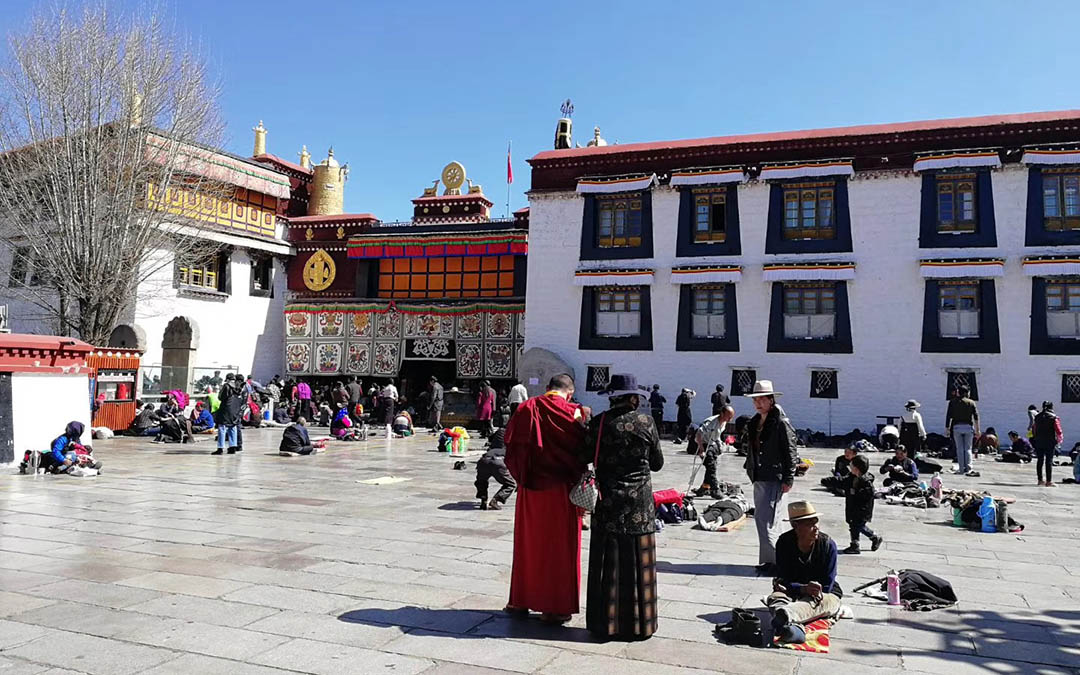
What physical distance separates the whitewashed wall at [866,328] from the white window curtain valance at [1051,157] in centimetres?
45

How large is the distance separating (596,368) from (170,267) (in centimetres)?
1531

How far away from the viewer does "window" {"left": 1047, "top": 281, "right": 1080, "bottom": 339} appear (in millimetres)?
22203

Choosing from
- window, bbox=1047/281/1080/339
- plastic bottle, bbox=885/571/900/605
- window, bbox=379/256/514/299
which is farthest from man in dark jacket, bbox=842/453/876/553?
window, bbox=379/256/514/299

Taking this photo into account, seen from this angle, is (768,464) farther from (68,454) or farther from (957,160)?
(957,160)

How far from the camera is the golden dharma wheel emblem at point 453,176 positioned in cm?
3391

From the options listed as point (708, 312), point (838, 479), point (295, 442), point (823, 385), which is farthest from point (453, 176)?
point (838, 479)

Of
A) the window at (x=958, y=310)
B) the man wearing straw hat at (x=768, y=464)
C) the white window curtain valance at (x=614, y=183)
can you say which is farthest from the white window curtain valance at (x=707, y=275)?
the man wearing straw hat at (x=768, y=464)

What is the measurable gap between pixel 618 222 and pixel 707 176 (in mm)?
3307

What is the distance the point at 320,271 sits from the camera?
108 feet

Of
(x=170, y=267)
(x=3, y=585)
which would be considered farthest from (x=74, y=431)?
(x=170, y=267)

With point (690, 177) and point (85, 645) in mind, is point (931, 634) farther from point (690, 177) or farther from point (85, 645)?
point (690, 177)

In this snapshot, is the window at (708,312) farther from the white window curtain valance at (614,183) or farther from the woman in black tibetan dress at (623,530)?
the woman in black tibetan dress at (623,530)

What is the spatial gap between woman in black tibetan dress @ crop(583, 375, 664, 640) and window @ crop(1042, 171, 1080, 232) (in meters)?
22.3

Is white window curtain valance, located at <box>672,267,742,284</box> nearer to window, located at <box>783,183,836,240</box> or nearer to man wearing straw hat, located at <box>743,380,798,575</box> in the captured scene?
window, located at <box>783,183,836,240</box>
